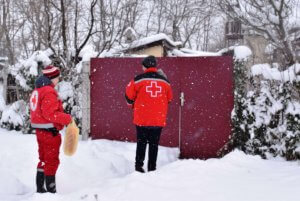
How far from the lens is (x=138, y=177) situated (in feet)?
17.5

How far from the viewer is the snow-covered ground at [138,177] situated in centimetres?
470

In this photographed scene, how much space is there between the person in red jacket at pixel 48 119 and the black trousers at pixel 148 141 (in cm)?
136

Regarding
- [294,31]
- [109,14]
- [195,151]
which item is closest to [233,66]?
[195,151]

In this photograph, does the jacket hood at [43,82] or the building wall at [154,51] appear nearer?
the jacket hood at [43,82]

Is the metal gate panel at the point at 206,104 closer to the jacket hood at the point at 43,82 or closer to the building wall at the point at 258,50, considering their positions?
the building wall at the point at 258,50

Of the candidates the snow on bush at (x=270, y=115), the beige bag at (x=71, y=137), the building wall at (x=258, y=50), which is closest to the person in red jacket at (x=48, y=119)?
the beige bag at (x=71, y=137)

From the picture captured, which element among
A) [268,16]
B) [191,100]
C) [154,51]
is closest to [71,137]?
[191,100]

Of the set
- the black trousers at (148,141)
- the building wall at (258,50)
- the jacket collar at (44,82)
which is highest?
the building wall at (258,50)

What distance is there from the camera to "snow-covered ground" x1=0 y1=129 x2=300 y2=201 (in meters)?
4.70

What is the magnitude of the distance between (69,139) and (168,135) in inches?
105

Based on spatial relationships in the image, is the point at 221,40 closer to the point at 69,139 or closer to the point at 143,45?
the point at 143,45

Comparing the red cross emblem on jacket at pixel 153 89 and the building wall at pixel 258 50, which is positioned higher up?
the building wall at pixel 258 50

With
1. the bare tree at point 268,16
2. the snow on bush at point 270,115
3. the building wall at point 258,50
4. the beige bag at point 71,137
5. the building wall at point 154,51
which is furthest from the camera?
the building wall at point 154,51

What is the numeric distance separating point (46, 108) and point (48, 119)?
0.42ft
